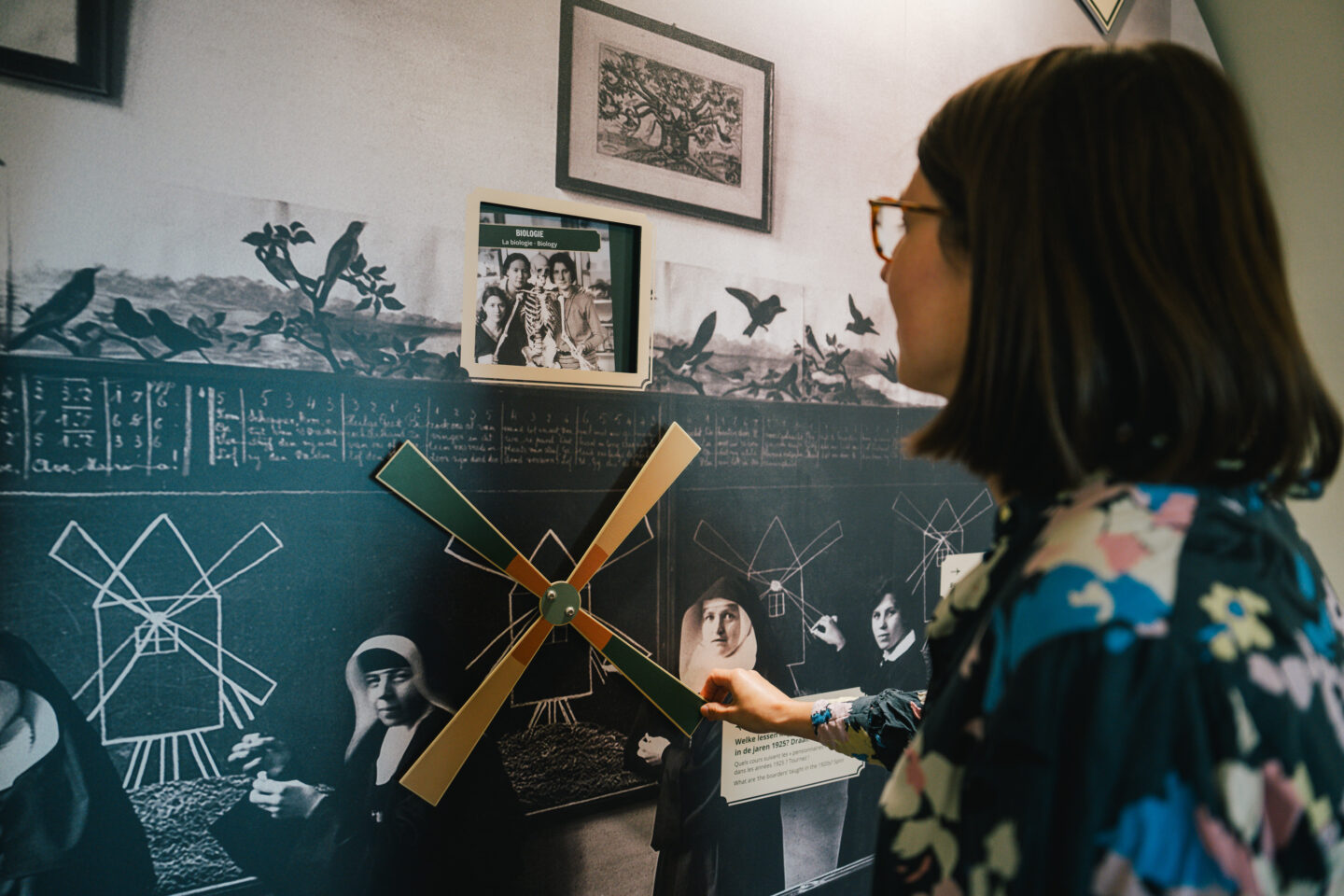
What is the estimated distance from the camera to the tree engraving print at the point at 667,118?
143 centimetres

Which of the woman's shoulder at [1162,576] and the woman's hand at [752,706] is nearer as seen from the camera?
the woman's shoulder at [1162,576]

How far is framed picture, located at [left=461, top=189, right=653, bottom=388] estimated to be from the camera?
4.33 feet

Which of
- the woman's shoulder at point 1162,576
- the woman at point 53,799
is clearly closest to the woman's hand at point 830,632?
the woman's shoulder at point 1162,576

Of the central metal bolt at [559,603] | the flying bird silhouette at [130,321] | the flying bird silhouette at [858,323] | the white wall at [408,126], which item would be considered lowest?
the central metal bolt at [559,603]

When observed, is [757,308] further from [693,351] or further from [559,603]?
[559,603]

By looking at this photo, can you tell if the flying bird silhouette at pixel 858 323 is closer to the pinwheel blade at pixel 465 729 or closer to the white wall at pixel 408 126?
the white wall at pixel 408 126

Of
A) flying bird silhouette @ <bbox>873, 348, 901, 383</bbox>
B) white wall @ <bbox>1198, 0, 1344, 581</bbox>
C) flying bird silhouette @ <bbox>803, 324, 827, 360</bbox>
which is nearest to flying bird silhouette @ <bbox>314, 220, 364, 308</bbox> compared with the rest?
flying bird silhouette @ <bbox>803, 324, 827, 360</bbox>

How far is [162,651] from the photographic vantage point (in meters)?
1.10

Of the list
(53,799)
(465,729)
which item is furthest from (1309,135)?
(53,799)

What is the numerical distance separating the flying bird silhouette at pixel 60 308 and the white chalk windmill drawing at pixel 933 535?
1561 mm

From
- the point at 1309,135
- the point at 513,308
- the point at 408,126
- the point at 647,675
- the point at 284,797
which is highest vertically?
the point at 1309,135

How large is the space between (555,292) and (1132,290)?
0.97m

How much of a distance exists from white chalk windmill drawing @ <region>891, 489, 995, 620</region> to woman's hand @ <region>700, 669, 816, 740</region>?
599 mm

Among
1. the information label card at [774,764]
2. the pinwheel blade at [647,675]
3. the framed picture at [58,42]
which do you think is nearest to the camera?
the framed picture at [58,42]
